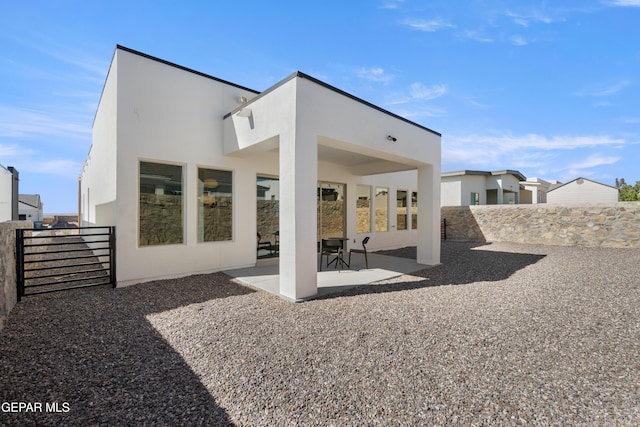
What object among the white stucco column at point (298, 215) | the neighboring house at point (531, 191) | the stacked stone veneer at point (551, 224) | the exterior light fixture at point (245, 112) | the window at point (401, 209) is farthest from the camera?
the neighboring house at point (531, 191)

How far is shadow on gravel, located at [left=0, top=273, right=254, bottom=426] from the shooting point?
7.45 ft

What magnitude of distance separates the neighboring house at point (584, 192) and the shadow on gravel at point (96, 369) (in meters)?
Answer: 33.7

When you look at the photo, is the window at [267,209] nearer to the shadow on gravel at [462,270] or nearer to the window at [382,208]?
the shadow on gravel at [462,270]

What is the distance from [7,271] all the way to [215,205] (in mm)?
4004

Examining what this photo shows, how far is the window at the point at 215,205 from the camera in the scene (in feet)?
24.3

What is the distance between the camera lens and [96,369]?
296 cm

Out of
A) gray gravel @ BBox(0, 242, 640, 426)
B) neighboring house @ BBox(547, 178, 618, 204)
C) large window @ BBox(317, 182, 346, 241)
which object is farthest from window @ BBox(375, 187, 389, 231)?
neighboring house @ BBox(547, 178, 618, 204)

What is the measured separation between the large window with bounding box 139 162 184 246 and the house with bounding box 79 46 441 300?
0.08 ft

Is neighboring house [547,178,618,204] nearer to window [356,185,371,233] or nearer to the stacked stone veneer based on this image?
the stacked stone veneer

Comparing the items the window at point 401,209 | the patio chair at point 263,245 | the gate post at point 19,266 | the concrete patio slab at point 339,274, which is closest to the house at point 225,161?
the patio chair at point 263,245

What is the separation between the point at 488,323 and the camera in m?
4.15

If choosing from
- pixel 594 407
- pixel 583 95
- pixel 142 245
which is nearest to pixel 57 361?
pixel 142 245

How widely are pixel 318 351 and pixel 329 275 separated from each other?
4.11 metres

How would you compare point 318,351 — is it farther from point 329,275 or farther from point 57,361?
point 329,275
